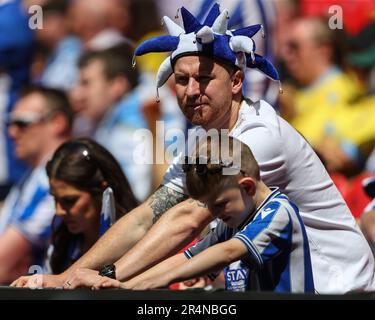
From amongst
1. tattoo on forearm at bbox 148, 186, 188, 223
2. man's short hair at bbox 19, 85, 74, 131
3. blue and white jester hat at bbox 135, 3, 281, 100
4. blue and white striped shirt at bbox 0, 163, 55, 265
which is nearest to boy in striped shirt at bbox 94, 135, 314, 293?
blue and white jester hat at bbox 135, 3, 281, 100

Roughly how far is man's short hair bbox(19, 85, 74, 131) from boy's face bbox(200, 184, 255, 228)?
Result: 3.67 metres

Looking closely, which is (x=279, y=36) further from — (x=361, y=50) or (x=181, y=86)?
(x=181, y=86)

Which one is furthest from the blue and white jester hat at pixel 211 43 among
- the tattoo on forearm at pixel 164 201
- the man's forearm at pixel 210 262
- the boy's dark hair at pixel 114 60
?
the boy's dark hair at pixel 114 60

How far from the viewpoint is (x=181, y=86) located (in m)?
3.71

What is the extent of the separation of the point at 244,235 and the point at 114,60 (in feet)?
12.4

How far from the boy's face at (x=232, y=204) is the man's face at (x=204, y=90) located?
573 millimetres

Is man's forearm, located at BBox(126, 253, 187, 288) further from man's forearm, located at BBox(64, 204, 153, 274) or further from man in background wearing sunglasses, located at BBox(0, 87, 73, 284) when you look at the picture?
man in background wearing sunglasses, located at BBox(0, 87, 73, 284)

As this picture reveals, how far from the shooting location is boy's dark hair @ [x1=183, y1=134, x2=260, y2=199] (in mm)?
3119

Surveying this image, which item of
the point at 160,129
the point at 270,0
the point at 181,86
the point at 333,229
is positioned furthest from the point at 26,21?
the point at 333,229

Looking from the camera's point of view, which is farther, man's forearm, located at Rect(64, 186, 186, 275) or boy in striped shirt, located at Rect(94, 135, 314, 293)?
man's forearm, located at Rect(64, 186, 186, 275)

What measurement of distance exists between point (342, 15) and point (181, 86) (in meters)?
3.06

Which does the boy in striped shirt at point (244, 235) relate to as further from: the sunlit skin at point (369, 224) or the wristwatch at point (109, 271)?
the sunlit skin at point (369, 224)

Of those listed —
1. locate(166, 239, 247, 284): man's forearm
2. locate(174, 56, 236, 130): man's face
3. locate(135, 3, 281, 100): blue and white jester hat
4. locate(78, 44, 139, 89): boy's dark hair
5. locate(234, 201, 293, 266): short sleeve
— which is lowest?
locate(166, 239, 247, 284): man's forearm
